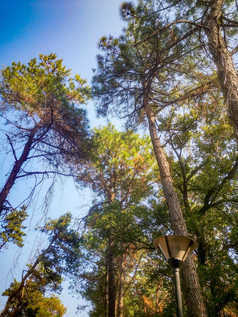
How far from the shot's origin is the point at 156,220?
6332mm

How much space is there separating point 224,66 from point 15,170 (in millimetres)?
5195

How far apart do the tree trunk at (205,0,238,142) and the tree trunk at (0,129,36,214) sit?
484 centimetres

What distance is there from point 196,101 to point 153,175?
4.48m

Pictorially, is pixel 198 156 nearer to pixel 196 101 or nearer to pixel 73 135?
pixel 196 101

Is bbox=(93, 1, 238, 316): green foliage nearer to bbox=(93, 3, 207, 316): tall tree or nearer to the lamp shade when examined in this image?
bbox=(93, 3, 207, 316): tall tree

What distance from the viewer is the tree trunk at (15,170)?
173 inches

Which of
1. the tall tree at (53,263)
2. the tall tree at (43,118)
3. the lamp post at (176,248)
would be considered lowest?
the lamp post at (176,248)

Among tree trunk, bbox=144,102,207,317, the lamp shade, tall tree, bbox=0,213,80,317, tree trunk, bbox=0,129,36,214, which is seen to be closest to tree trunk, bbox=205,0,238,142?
the lamp shade

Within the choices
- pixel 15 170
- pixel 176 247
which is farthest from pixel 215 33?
pixel 15 170

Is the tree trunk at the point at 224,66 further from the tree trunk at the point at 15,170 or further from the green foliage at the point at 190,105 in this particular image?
the tree trunk at the point at 15,170

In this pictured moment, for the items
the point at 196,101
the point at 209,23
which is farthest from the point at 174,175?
the point at 209,23

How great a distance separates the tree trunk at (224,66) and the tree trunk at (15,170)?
15.9 feet

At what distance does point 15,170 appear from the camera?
4891 mm

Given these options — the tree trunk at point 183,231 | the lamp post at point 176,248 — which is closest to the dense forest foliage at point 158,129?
the tree trunk at point 183,231
